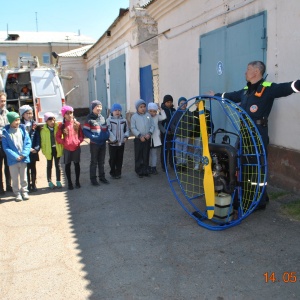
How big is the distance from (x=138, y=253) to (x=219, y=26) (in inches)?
174

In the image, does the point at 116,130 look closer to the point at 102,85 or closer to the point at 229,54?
the point at 229,54

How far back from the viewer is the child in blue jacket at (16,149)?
17.1 feet

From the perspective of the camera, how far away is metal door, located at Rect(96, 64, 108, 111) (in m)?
15.0

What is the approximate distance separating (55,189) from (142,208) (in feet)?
6.31

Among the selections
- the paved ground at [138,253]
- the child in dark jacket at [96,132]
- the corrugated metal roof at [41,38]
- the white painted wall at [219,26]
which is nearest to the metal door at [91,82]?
the white painted wall at [219,26]

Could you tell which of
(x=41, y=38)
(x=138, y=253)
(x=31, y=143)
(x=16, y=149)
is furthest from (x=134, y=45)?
(x=41, y=38)

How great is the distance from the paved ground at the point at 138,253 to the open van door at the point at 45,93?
6.21 meters

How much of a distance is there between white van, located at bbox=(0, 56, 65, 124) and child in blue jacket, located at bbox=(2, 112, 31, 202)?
18.3 feet

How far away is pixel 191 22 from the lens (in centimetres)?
712

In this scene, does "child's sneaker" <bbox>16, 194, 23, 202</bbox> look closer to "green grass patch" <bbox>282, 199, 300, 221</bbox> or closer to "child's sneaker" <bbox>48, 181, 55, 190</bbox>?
"child's sneaker" <bbox>48, 181, 55, 190</bbox>

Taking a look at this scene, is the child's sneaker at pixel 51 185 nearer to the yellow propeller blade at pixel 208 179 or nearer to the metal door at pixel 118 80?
the yellow propeller blade at pixel 208 179

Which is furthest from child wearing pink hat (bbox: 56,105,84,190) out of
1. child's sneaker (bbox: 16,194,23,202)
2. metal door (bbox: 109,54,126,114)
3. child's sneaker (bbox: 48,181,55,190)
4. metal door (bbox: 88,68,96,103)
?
metal door (bbox: 88,68,96,103)

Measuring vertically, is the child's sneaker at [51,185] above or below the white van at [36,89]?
below

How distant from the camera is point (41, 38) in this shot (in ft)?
119
